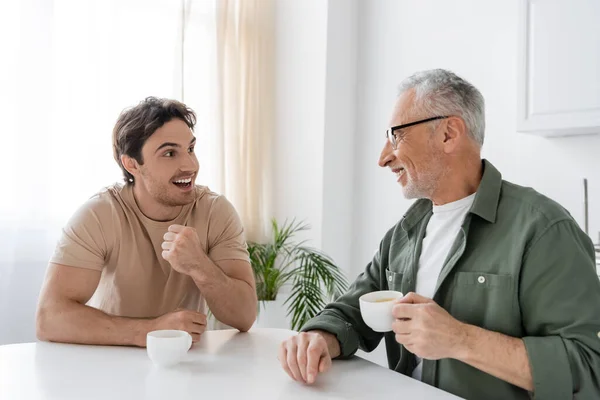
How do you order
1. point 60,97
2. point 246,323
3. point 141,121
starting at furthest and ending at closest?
point 60,97, point 141,121, point 246,323

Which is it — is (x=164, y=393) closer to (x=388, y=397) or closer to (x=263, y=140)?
(x=388, y=397)

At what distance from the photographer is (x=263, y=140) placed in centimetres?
413

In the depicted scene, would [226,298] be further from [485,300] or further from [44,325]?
[485,300]

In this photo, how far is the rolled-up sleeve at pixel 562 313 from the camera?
111cm

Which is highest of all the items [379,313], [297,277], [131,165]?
[131,165]

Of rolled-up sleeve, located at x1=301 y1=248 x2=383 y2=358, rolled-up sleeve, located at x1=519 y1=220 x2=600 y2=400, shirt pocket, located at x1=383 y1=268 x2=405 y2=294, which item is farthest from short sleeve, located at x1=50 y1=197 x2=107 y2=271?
rolled-up sleeve, located at x1=519 y1=220 x2=600 y2=400

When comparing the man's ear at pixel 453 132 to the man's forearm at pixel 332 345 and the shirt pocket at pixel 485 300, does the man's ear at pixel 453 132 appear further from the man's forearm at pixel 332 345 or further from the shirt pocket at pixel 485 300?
the man's forearm at pixel 332 345

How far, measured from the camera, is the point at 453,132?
1.51 metres

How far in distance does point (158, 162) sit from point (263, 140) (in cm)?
214

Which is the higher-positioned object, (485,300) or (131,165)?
(131,165)

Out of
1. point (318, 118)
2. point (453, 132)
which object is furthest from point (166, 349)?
point (318, 118)

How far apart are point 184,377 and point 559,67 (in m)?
A: 2.15

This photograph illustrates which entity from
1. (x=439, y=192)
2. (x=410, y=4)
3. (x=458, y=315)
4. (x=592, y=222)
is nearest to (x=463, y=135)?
(x=439, y=192)

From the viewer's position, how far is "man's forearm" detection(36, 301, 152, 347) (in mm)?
1485
